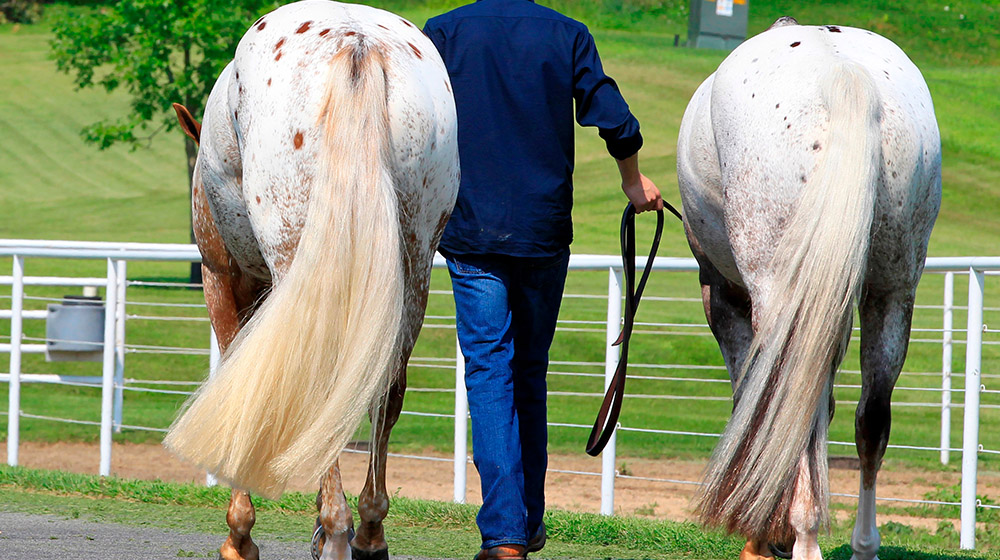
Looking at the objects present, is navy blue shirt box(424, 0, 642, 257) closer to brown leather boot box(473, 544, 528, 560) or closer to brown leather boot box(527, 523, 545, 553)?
brown leather boot box(473, 544, 528, 560)

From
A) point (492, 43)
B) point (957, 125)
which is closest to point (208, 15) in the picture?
point (492, 43)

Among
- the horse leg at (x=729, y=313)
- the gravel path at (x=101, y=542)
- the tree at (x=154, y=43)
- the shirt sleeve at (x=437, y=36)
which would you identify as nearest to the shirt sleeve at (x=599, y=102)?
the shirt sleeve at (x=437, y=36)

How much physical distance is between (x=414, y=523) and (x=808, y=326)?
7.72 feet

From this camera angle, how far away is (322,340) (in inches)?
106

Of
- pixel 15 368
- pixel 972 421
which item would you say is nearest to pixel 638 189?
pixel 972 421

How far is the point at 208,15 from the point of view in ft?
72.9

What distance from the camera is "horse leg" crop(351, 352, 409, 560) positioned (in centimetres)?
318

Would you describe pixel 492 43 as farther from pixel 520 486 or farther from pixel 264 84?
pixel 520 486

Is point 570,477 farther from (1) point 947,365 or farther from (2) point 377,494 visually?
(2) point 377,494

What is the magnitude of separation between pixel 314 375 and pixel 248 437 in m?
0.22

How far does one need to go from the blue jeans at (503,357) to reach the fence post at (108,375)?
337cm

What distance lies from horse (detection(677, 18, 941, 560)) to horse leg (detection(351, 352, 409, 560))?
3.02 ft

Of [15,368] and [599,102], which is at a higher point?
[599,102]

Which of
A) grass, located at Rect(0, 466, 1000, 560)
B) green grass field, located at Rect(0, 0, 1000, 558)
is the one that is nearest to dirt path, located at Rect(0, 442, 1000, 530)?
green grass field, located at Rect(0, 0, 1000, 558)
